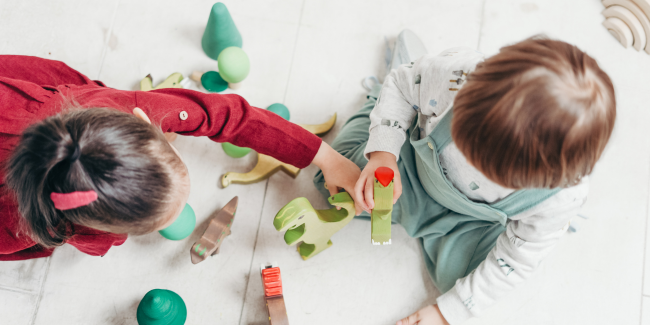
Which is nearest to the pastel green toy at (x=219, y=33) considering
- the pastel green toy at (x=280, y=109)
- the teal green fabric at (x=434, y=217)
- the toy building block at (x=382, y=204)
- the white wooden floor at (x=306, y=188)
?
the white wooden floor at (x=306, y=188)

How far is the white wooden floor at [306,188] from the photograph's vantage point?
76 centimetres

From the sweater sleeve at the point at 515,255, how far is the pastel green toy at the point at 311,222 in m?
0.23

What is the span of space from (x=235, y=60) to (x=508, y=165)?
0.54 metres

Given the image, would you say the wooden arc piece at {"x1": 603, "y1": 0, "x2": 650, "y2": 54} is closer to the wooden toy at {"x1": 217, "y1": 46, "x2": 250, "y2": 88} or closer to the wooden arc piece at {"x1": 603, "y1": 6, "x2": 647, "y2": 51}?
the wooden arc piece at {"x1": 603, "y1": 6, "x2": 647, "y2": 51}

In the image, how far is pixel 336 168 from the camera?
2.29 ft

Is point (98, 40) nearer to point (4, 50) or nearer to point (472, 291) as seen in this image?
point (4, 50)

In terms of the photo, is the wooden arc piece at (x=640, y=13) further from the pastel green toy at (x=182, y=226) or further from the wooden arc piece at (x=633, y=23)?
the pastel green toy at (x=182, y=226)

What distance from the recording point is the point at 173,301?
0.67 m

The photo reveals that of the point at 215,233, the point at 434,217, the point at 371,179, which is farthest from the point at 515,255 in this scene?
the point at 215,233

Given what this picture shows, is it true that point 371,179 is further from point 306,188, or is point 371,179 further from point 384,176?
point 306,188

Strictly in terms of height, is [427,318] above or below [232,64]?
below

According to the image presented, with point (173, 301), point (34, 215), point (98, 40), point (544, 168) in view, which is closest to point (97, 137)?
point (34, 215)

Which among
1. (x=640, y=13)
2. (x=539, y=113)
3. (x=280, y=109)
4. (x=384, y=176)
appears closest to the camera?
(x=539, y=113)

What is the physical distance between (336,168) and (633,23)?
2.53 ft
